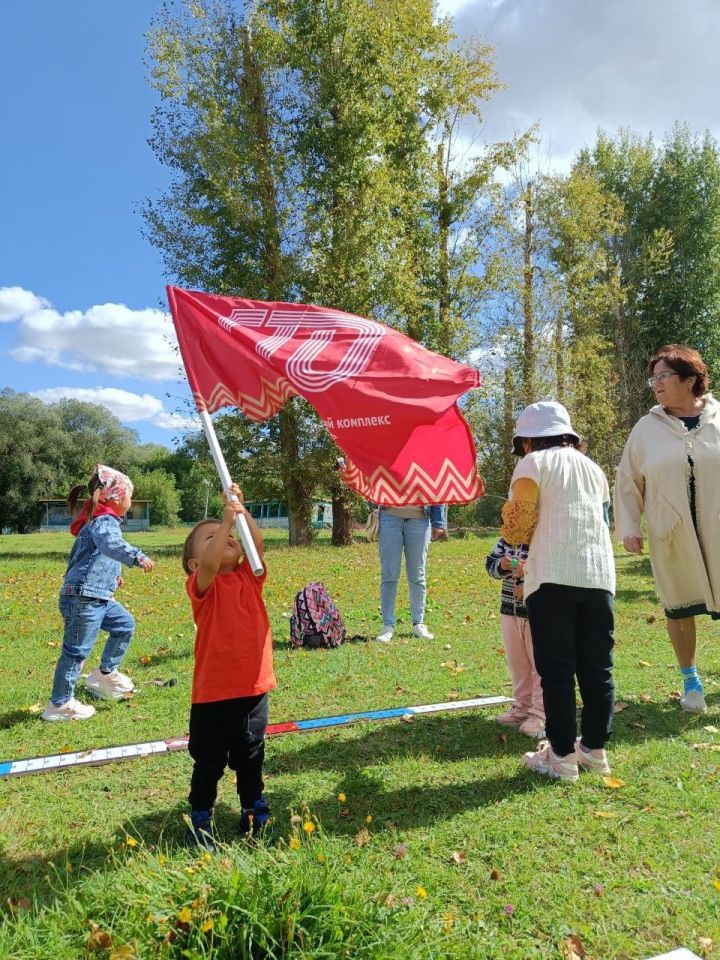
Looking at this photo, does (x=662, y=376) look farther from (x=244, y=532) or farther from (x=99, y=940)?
(x=99, y=940)

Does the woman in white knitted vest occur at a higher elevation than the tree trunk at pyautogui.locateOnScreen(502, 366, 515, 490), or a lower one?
lower

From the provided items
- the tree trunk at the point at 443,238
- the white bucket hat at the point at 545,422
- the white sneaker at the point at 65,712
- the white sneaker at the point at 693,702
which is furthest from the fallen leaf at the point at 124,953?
A: the tree trunk at the point at 443,238

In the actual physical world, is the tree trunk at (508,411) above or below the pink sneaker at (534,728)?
above

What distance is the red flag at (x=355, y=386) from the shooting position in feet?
13.2

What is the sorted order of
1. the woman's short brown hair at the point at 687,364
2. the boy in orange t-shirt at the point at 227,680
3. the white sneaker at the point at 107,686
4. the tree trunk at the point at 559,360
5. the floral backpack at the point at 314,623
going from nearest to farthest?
the boy in orange t-shirt at the point at 227,680 < the woman's short brown hair at the point at 687,364 < the white sneaker at the point at 107,686 < the floral backpack at the point at 314,623 < the tree trunk at the point at 559,360

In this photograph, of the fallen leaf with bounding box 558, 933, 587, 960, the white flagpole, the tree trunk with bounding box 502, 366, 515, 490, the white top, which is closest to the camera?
the fallen leaf with bounding box 558, 933, 587, 960

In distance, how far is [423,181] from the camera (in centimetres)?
2675

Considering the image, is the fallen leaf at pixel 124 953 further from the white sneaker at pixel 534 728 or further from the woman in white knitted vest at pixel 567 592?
the white sneaker at pixel 534 728

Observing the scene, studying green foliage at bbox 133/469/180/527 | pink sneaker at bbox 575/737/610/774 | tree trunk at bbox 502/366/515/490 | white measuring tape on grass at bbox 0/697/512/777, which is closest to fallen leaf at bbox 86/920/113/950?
white measuring tape on grass at bbox 0/697/512/777

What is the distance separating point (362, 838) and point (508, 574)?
2.14 meters

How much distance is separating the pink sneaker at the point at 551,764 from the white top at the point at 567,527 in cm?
99

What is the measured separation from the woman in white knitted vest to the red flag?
386 millimetres

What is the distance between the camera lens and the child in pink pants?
506cm

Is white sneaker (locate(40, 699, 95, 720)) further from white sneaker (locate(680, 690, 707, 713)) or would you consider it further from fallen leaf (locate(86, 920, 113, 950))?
white sneaker (locate(680, 690, 707, 713))
